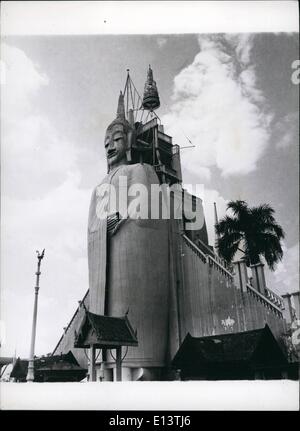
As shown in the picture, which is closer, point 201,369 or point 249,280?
point 201,369

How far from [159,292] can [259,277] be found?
330 cm

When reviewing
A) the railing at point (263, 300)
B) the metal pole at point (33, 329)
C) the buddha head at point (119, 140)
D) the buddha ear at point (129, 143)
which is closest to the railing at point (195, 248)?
the railing at point (263, 300)

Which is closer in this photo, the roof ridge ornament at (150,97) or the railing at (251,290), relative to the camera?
the railing at (251,290)

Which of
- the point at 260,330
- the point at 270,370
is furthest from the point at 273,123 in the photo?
the point at 270,370

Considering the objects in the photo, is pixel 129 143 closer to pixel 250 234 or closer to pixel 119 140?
pixel 119 140

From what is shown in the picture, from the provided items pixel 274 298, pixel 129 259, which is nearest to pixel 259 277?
pixel 274 298

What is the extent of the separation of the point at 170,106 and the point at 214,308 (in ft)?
21.1

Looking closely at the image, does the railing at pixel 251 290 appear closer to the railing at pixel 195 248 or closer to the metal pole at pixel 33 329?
the railing at pixel 195 248

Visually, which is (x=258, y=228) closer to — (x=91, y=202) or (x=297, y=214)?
(x=297, y=214)

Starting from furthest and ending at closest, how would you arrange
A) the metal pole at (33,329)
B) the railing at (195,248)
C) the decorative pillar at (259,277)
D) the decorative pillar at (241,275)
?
the railing at (195,248), the decorative pillar at (241,275), the decorative pillar at (259,277), the metal pole at (33,329)

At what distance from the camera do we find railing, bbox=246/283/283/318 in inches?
443

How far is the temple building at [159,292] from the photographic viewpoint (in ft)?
35.7

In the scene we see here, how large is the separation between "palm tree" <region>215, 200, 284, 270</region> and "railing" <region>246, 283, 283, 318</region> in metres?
0.84

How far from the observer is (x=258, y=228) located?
12.7m
